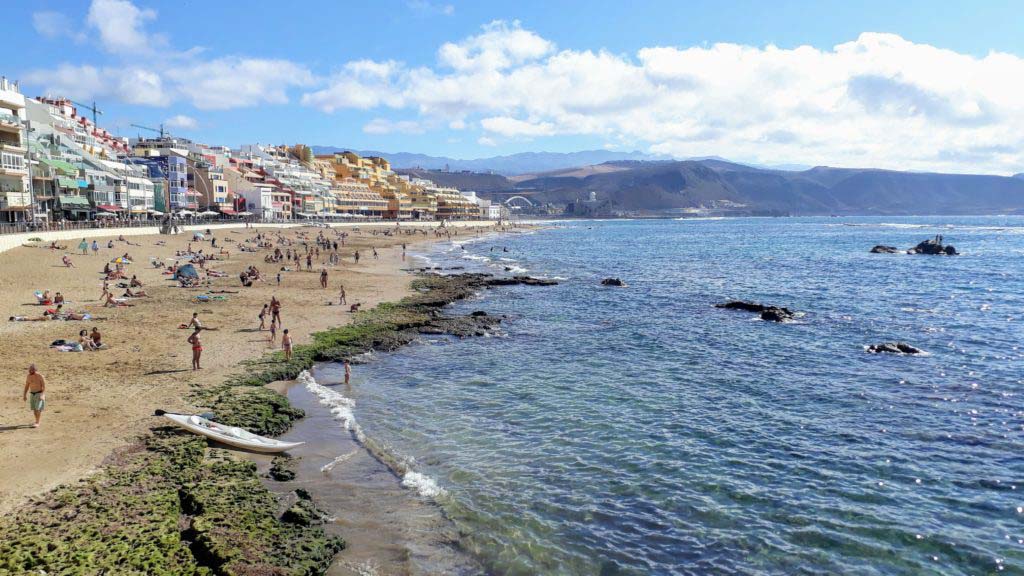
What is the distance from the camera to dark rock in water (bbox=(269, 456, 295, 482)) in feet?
46.8

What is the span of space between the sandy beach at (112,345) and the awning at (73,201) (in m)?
12.8

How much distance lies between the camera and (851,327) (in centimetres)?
3391

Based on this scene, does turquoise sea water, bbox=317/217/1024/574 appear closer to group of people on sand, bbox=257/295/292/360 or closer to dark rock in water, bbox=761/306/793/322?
dark rock in water, bbox=761/306/793/322

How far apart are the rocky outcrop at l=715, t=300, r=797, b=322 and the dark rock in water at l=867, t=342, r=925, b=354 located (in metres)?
7.19

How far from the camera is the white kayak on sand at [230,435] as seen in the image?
1557cm

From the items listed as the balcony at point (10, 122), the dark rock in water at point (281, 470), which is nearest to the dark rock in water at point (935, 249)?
the dark rock in water at point (281, 470)

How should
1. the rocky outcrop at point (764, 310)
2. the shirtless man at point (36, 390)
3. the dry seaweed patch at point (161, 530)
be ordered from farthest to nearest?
the rocky outcrop at point (764, 310) → the shirtless man at point (36, 390) → the dry seaweed patch at point (161, 530)

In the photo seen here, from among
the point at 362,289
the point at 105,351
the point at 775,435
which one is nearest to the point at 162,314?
the point at 105,351

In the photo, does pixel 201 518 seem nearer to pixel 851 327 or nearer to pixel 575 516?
pixel 575 516

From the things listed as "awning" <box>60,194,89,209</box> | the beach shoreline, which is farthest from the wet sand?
"awning" <box>60,194,89,209</box>

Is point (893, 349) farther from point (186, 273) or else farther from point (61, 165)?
point (61, 165)

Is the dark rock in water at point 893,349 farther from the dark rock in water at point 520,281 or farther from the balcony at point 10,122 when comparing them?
the balcony at point 10,122

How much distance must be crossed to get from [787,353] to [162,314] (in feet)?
95.5

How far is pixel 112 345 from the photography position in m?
24.2
